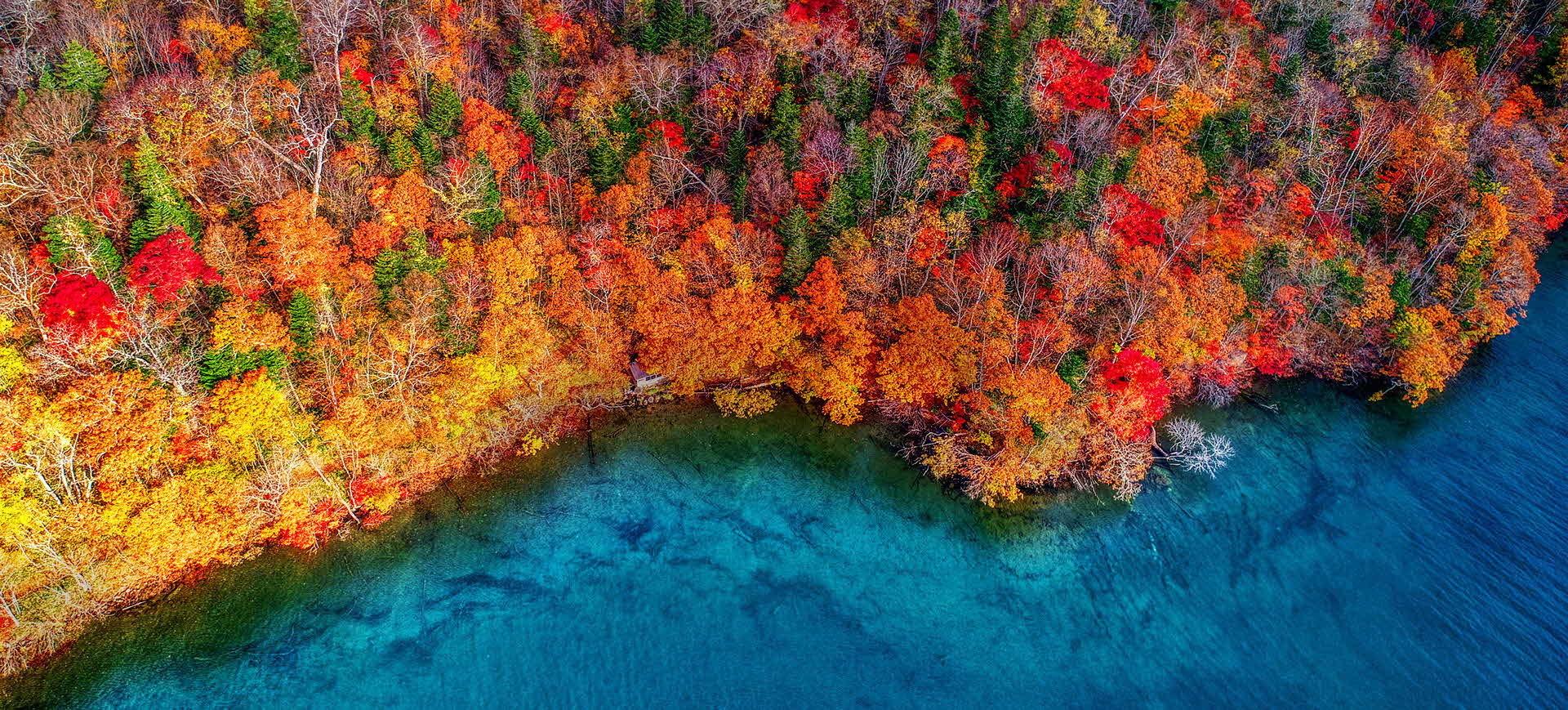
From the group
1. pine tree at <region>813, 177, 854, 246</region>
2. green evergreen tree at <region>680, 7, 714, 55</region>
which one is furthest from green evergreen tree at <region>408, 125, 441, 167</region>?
pine tree at <region>813, 177, 854, 246</region>

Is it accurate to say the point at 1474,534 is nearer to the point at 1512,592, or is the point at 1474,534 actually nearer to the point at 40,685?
the point at 1512,592

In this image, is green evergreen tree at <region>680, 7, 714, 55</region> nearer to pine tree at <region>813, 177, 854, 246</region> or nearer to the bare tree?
pine tree at <region>813, 177, 854, 246</region>

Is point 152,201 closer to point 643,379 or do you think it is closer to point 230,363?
point 230,363

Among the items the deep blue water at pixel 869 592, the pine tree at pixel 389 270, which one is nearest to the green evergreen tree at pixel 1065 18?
the deep blue water at pixel 869 592

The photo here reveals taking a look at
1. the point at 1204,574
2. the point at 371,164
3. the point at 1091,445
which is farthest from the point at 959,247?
the point at 371,164

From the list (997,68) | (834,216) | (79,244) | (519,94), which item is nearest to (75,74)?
(79,244)

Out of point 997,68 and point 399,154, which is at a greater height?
point 997,68

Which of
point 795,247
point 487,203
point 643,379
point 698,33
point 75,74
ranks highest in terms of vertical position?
point 698,33
